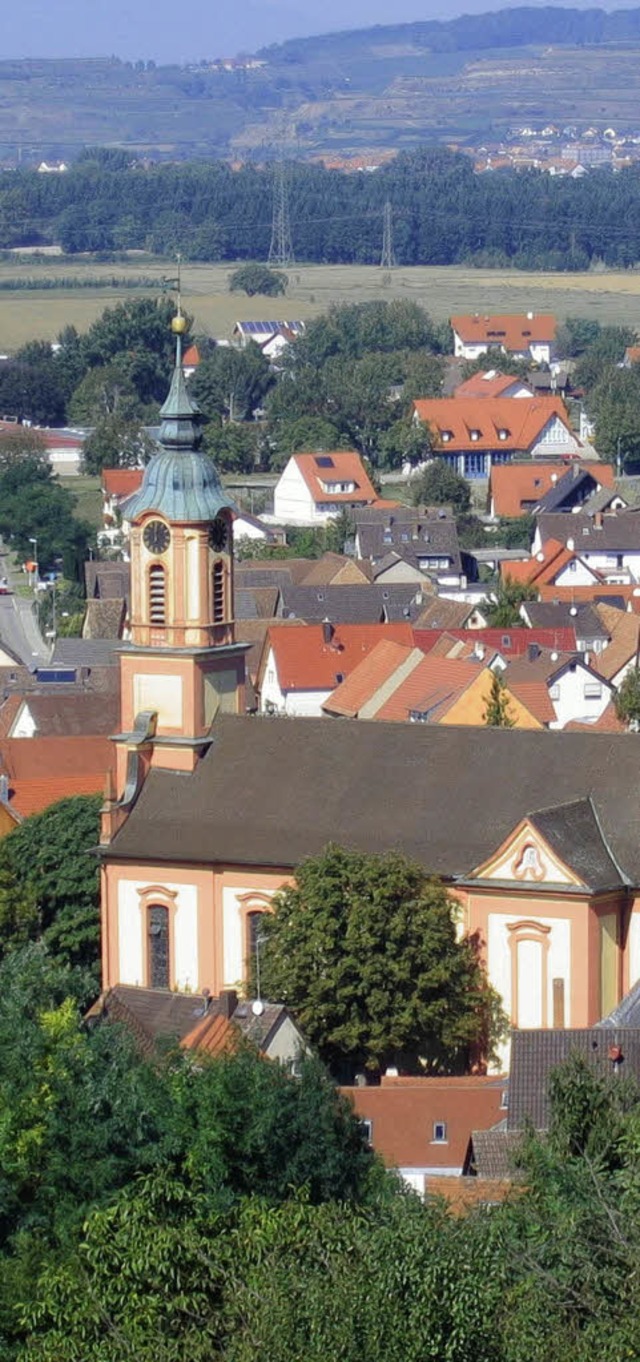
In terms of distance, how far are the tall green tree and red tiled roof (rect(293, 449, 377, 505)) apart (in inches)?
2949

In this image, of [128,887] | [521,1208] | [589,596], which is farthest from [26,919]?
[589,596]

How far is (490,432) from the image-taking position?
13588 cm

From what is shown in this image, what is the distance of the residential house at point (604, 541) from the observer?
334 feet

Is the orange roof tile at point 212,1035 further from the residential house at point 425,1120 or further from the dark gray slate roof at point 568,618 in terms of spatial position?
the dark gray slate roof at point 568,618

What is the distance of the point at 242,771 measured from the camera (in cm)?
4669

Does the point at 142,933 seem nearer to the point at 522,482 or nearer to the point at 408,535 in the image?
the point at 408,535

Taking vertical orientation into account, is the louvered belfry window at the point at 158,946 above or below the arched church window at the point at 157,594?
below

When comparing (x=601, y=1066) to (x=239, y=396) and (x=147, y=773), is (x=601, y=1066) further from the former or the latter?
(x=239, y=396)

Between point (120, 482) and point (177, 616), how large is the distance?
72706 millimetres

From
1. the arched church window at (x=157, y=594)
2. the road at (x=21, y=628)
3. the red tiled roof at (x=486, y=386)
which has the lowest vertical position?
the road at (x=21, y=628)

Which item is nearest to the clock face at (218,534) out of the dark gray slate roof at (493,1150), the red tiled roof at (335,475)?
the dark gray slate roof at (493,1150)

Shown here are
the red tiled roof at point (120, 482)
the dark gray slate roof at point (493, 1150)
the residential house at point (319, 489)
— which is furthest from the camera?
the red tiled roof at point (120, 482)

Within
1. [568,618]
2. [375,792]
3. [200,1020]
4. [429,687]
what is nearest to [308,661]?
[568,618]

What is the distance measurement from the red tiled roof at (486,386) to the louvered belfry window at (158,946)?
106765mm
